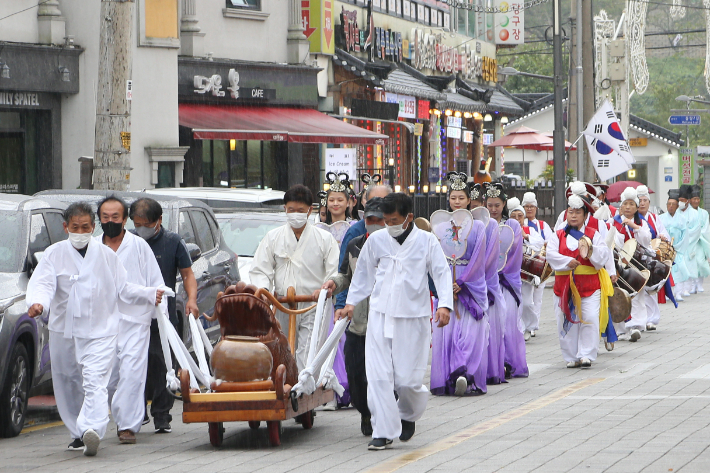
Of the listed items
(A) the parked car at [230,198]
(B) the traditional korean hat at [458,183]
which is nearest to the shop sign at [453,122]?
(A) the parked car at [230,198]

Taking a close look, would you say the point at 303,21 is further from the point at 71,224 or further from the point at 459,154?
the point at 71,224

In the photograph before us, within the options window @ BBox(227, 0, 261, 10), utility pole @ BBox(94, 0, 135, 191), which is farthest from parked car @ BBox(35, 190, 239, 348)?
window @ BBox(227, 0, 261, 10)

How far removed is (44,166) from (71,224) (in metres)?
14.4

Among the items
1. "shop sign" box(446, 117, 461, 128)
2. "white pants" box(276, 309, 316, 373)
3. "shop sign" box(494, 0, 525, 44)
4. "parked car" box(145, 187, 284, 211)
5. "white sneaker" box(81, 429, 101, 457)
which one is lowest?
"white sneaker" box(81, 429, 101, 457)

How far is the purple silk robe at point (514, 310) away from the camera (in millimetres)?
12508

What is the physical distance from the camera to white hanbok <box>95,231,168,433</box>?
8.77 meters

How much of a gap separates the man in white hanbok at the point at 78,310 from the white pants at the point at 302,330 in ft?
4.34

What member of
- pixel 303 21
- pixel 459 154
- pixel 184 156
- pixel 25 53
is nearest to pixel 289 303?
pixel 25 53

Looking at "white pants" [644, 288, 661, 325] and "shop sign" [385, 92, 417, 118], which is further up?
"shop sign" [385, 92, 417, 118]

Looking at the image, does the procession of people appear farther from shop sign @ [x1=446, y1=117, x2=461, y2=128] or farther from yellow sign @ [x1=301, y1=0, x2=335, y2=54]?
shop sign @ [x1=446, y1=117, x2=461, y2=128]

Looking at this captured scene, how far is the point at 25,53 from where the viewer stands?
21172 mm

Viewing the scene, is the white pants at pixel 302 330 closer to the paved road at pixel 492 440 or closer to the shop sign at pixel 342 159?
the paved road at pixel 492 440

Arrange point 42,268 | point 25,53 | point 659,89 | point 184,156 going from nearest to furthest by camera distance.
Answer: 1. point 42,268
2. point 25,53
3. point 184,156
4. point 659,89

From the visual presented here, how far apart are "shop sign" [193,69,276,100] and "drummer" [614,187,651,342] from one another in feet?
35.2
